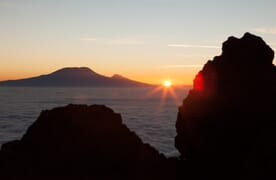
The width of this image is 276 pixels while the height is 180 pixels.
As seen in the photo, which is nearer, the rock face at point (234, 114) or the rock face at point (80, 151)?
the rock face at point (80, 151)

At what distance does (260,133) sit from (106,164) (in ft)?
30.2

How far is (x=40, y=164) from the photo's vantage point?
2578 cm

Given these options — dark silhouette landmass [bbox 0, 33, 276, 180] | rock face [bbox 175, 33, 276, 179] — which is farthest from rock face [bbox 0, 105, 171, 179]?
rock face [bbox 175, 33, 276, 179]

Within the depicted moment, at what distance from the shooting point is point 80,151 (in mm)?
26547

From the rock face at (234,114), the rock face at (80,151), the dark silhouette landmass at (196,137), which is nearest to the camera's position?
the rock face at (80,151)

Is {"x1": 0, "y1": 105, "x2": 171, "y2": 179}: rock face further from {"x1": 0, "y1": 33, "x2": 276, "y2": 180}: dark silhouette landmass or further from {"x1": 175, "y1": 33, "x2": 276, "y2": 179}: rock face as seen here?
{"x1": 175, "y1": 33, "x2": 276, "y2": 179}: rock face

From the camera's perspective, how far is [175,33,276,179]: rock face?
2645 centimetres

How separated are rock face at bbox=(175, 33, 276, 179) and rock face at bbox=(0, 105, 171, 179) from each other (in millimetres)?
2879

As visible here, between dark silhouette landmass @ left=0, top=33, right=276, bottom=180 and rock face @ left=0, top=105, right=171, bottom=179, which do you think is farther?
dark silhouette landmass @ left=0, top=33, right=276, bottom=180

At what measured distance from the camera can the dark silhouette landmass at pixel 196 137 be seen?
25.8 meters

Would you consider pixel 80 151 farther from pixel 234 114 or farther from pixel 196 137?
pixel 234 114

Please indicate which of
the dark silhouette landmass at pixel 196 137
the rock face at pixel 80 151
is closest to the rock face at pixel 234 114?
the dark silhouette landmass at pixel 196 137

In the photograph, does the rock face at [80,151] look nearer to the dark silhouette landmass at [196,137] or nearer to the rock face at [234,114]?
the dark silhouette landmass at [196,137]

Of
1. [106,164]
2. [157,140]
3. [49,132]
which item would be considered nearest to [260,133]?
[106,164]
